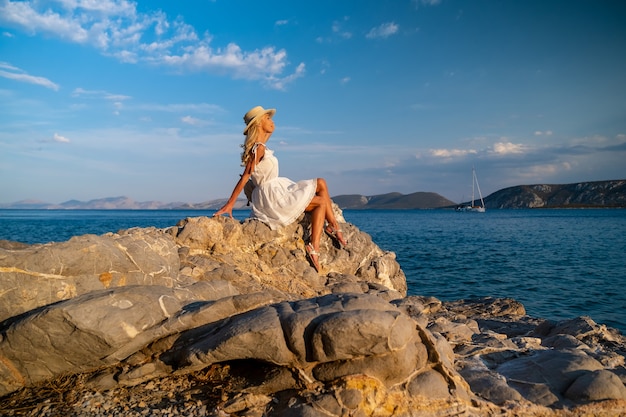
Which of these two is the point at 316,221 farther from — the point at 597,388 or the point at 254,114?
the point at 597,388

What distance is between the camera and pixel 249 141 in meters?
8.59

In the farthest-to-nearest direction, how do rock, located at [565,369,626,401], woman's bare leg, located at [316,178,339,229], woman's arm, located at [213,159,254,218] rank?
woman's bare leg, located at [316,178,339,229] → woman's arm, located at [213,159,254,218] → rock, located at [565,369,626,401]

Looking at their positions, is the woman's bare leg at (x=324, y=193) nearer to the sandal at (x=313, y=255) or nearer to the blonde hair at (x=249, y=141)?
the sandal at (x=313, y=255)

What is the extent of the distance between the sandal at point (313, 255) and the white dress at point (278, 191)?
2.48 feet

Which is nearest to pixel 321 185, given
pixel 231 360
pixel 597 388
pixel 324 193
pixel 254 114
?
pixel 324 193

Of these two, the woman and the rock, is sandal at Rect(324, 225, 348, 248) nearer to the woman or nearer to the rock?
the woman

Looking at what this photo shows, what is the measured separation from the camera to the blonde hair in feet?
28.1

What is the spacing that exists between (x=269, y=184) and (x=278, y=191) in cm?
23

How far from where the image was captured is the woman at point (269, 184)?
8523 mm

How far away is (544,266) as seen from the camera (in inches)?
896

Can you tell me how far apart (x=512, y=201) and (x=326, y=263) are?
171 meters

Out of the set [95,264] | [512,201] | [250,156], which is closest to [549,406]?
[95,264]

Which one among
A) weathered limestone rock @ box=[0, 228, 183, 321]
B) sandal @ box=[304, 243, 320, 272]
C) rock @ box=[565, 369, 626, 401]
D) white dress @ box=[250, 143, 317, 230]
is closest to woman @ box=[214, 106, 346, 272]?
white dress @ box=[250, 143, 317, 230]

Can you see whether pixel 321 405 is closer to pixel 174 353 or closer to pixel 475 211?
pixel 174 353
